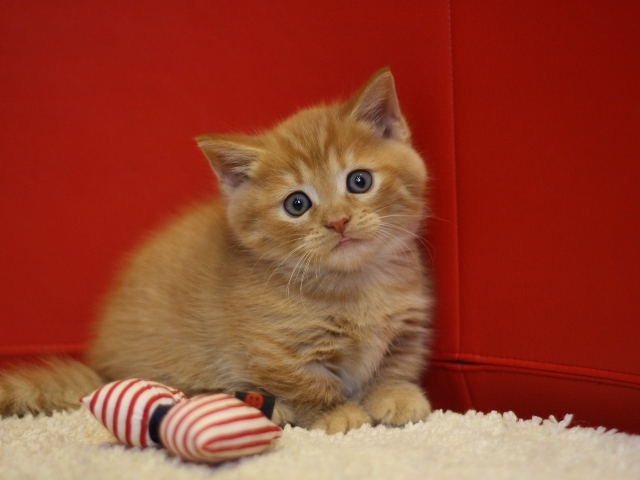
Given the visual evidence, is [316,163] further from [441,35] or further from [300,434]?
[300,434]

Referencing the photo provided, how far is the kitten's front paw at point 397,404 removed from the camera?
122 centimetres

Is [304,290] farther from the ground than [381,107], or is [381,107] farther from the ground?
[381,107]

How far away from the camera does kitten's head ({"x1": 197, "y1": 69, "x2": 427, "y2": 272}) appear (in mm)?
1272

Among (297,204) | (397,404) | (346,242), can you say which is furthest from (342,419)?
(297,204)

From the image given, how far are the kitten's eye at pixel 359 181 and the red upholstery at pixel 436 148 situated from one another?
0.71 ft

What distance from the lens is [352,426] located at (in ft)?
3.92

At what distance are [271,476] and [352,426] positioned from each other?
354mm

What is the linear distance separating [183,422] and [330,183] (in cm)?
61

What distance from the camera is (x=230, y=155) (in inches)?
54.9

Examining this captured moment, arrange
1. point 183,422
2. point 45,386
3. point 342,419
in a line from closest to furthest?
point 183,422 → point 342,419 → point 45,386

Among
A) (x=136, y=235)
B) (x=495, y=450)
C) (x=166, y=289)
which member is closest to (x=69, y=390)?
(x=166, y=289)

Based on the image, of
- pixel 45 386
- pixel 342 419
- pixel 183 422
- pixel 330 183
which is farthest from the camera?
pixel 45 386

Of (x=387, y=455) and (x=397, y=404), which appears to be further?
(x=397, y=404)

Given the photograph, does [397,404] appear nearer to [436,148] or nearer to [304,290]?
[304,290]
